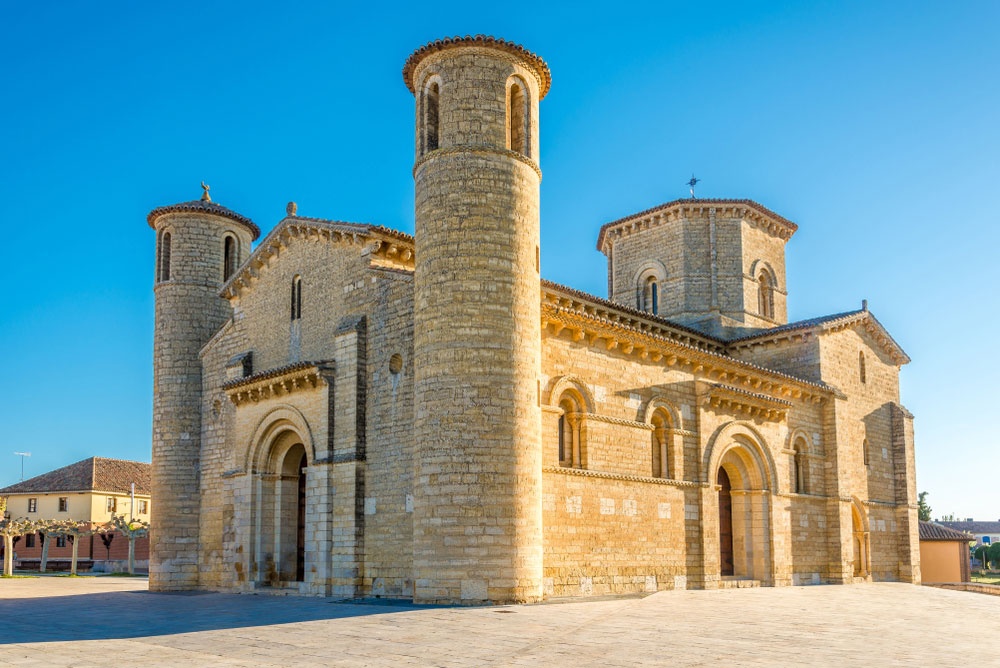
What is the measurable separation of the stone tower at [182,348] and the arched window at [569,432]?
11298 millimetres

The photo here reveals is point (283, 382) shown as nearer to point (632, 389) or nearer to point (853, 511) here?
point (632, 389)

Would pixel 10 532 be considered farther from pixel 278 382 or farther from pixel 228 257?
pixel 278 382

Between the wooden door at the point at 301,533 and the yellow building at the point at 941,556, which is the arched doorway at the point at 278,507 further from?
the yellow building at the point at 941,556

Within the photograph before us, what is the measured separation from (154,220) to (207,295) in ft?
9.46

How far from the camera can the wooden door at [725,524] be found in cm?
2514

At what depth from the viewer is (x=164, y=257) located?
89.3 feet

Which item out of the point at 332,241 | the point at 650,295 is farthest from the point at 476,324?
the point at 650,295

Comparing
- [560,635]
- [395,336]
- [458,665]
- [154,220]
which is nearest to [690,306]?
[395,336]

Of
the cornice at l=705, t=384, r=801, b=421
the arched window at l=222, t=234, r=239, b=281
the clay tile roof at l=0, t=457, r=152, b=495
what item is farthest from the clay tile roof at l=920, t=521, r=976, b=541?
the clay tile roof at l=0, t=457, r=152, b=495

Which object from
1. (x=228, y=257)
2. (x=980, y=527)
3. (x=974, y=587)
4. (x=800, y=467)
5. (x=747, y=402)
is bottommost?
(x=980, y=527)

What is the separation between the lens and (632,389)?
21.9 metres

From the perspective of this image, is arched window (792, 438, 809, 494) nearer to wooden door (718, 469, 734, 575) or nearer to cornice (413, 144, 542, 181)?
wooden door (718, 469, 734, 575)

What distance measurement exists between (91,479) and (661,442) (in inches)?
1804

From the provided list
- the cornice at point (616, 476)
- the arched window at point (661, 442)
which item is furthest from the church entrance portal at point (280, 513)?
the arched window at point (661, 442)
